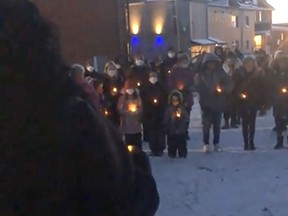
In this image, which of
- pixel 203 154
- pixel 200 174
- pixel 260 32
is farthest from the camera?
pixel 260 32

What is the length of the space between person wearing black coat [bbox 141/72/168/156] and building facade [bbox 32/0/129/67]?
19963 mm

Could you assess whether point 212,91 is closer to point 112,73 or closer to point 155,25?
point 112,73

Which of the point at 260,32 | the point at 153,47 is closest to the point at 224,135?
the point at 153,47

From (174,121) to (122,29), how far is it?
70.9 feet

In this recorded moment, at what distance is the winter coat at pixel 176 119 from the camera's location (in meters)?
12.6

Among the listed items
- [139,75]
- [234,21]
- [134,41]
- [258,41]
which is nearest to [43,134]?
[139,75]

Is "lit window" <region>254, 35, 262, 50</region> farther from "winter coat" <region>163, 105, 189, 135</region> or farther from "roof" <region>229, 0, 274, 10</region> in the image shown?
"winter coat" <region>163, 105, 189, 135</region>

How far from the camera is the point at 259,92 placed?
1375cm

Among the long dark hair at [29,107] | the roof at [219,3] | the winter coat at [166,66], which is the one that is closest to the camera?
the long dark hair at [29,107]

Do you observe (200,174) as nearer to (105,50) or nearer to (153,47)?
(105,50)

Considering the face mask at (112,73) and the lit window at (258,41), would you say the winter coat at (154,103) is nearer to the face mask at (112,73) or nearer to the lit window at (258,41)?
the face mask at (112,73)

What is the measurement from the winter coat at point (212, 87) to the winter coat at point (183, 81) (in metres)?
0.84

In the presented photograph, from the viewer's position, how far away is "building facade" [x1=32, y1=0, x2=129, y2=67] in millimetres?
33312

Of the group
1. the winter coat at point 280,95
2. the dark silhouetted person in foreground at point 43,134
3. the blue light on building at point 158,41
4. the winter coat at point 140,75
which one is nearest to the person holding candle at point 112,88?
the winter coat at point 140,75
